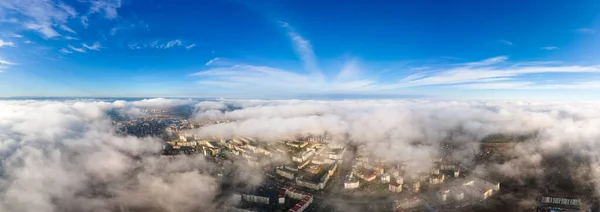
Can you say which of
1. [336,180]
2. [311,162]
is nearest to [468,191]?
[336,180]

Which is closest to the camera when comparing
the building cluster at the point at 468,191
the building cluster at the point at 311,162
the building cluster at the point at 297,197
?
the building cluster at the point at 297,197

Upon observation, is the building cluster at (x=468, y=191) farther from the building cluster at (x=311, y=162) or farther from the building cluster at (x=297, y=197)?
the building cluster at (x=297, y=197)

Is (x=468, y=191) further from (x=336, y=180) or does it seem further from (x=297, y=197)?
(x=297, y=197)

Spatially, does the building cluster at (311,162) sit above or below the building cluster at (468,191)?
above

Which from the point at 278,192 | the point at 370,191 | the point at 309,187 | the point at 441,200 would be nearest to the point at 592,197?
the point at 441,200

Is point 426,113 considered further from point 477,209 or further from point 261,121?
point 477,209

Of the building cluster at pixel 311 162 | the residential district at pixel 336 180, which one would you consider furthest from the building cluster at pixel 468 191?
the building cluster at pixel 311 162

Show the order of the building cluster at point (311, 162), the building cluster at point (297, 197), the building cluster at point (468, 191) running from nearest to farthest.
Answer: the building cluster at point (297, 197), the building cluster at point (468, 191), the building cluster at point (311, 162)

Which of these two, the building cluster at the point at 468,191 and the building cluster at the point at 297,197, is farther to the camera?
the building cluster at the point at 468,191

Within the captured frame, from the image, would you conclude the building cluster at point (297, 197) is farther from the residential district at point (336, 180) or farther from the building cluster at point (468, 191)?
the building cluster at point (468, 191)
